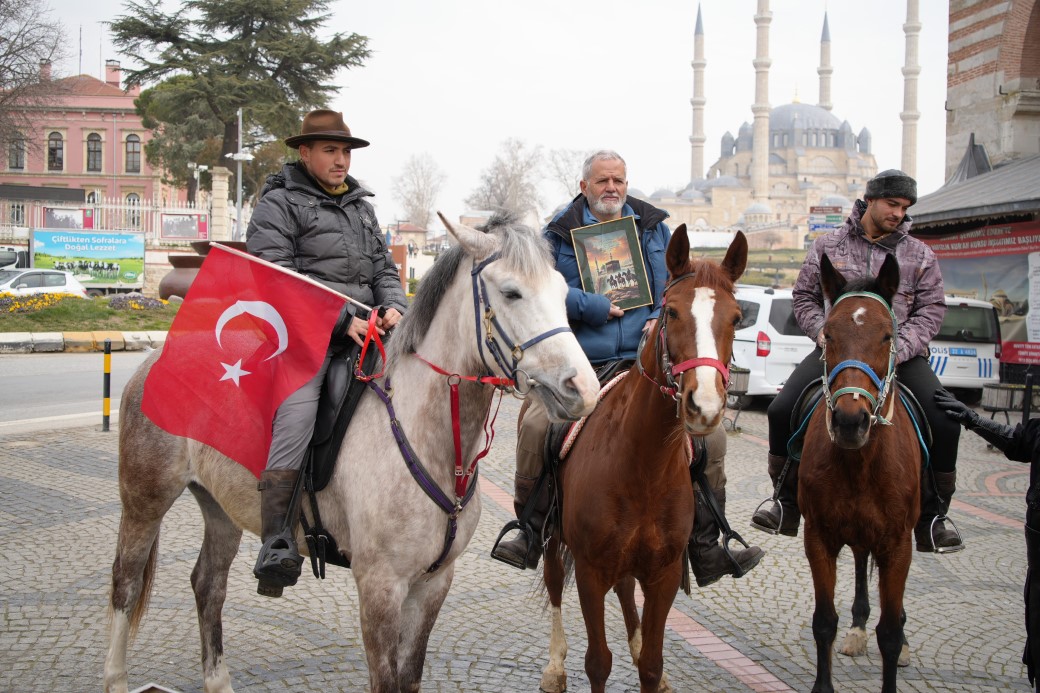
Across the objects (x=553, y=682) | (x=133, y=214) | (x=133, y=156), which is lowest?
(x=553, y=682)

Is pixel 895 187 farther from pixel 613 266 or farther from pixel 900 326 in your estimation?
pixel 613 266

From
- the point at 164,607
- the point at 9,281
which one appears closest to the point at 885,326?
the point at 164,607

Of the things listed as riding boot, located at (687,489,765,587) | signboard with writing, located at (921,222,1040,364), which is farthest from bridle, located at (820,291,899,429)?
signboard with writing, located at (921,222,1040,364)

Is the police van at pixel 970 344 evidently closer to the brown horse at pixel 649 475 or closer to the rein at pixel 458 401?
the brown horse at pixel 649 475

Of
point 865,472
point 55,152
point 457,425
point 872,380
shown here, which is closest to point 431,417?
point 457,425

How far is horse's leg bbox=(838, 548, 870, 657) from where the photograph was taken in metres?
5.04

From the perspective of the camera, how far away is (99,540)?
6.54 meters

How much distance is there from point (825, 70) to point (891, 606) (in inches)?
6247

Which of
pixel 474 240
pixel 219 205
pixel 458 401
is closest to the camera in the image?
pixel 474 240

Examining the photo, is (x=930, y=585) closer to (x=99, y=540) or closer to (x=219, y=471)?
(x=219, y=471)

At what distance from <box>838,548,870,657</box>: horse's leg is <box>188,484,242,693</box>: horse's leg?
3473mm

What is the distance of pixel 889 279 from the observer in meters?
4.28

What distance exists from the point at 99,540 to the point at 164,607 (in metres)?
1.56

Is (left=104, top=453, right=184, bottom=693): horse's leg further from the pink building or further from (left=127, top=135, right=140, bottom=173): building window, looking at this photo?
(left=127, top=135, right=140, bottom=173): building window
